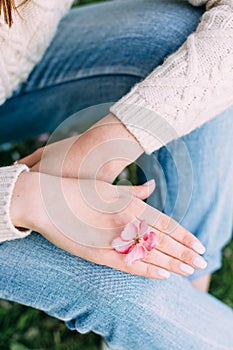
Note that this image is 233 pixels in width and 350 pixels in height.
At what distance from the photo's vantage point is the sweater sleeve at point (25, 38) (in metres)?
1.15

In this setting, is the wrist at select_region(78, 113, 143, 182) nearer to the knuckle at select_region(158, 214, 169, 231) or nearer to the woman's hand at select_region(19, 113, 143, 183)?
the woman's hand at select_region(19, 113, 143, 183)

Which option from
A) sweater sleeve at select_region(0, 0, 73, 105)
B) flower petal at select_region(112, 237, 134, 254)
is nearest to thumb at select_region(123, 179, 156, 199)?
flower petal at select_region(112, 237, 134, 254)

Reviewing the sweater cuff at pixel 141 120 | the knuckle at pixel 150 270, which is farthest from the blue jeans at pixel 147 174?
the sweater cuff at pixel 141 120

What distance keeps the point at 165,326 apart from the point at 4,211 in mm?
343

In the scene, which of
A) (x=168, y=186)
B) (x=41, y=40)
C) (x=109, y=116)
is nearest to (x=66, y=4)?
(x=41, y=40)

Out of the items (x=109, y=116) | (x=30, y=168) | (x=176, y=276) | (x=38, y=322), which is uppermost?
(x=109, y=116)

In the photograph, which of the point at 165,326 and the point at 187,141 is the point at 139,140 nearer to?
the point at 187,141

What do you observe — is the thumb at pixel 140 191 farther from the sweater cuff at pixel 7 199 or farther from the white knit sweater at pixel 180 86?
the sweater cuff at pixel 7 199

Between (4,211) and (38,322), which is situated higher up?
(4,211)

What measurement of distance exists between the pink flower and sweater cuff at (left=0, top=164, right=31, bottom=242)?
17 centimetres

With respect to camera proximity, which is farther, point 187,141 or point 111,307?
point 187,141

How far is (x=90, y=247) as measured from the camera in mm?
1031

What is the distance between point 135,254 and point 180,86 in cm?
30

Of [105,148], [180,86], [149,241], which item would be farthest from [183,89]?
[149,241]
